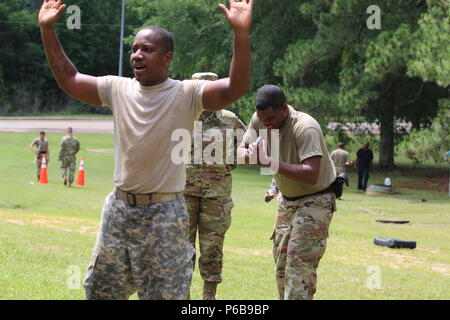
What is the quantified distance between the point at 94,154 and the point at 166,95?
35815mm

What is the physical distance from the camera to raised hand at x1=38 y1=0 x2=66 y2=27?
4840 millimetres

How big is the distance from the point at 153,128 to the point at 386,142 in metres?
33.9

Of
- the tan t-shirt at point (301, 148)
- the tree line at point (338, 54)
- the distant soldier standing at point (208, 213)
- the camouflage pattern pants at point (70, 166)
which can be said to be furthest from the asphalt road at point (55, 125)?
the tan t-shirt at point (301, 148)

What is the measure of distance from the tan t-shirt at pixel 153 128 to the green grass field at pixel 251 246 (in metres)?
3.19

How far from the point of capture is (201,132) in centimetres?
816

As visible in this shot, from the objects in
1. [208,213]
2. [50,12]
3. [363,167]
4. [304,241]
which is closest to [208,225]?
[208,213]

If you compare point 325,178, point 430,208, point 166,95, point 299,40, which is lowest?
point 430,208

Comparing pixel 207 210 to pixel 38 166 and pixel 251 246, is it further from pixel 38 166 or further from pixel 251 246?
pixel 38 166

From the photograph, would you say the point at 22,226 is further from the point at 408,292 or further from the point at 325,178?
the point at 325,178

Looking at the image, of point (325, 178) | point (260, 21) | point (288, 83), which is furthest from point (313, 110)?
point (325, 178)

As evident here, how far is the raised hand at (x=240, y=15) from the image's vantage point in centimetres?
436

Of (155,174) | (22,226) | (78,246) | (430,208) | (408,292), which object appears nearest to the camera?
(155,174)

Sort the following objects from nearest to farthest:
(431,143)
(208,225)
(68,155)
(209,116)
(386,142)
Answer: (208,225) → (209,116) → (431,143) → (68,155) → (386,142)

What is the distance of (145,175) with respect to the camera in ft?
15.8
